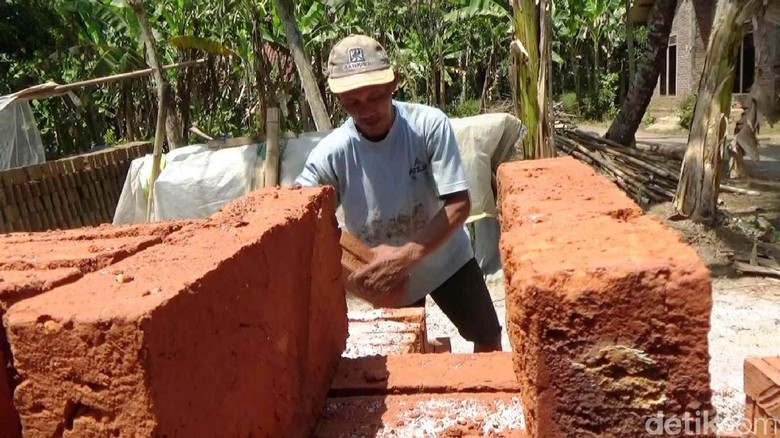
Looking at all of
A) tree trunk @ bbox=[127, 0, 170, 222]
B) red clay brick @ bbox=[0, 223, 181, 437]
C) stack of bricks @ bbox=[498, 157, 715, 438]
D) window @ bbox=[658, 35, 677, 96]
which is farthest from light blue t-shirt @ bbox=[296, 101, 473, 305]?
window @ bbox=[658, 35, 677, 96]

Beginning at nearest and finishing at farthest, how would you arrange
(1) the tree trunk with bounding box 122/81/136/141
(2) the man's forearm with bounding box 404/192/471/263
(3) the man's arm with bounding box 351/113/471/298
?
(3) the man's arm with bounding box 351/113/471/298 → (2) the man's forearm with bounding box 404/192/471/263 → (1) the tree trunk with bounding box 122/81/136/141

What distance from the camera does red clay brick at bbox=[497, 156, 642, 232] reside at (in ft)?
6.04

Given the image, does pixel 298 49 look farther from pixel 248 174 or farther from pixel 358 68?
pixel 358 68

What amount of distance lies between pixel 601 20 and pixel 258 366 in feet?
74.1

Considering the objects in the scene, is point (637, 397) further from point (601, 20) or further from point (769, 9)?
point (601, 20)

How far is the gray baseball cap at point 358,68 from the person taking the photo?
10.4 ft

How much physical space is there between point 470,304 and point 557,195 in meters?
1.84

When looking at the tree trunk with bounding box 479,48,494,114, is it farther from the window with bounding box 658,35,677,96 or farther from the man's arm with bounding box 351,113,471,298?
the man's arm with bounding box 351,113,471,298

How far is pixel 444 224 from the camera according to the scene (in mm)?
3422

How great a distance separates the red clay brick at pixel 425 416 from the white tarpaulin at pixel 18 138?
760cm

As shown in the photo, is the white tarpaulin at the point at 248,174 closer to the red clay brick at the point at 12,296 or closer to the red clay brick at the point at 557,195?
the red clay brick at the point at 557,195

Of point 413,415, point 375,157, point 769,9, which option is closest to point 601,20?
point 769,9

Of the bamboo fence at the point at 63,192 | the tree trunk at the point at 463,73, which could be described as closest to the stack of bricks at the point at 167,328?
the bamboo fence at the point at 63,192

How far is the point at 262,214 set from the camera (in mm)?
2168
